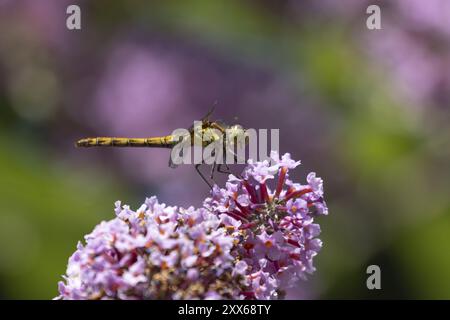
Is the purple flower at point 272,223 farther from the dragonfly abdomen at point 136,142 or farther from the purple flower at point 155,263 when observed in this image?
the dragonfly abdomen at point 136,142

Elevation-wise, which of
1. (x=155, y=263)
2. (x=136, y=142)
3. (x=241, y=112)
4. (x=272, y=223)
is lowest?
(x=155, y=263)

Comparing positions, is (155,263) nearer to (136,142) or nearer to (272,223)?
(272,223)

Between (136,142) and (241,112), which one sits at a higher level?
(241,112)

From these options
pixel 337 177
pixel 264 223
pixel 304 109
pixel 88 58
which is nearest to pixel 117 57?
pixel 88 58

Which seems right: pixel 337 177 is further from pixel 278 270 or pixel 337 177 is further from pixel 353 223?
pixel 278 270

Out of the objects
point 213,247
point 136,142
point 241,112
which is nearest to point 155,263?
point 213,247

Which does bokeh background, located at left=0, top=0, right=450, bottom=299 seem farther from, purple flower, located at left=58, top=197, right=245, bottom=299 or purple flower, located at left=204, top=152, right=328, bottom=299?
purple flower, located at left=58, top=197, right=245, bottom=299
